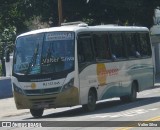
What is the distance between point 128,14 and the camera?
48406 mm

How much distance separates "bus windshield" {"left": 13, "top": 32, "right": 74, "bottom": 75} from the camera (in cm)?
2070

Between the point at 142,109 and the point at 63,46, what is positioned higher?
the point at 63,46

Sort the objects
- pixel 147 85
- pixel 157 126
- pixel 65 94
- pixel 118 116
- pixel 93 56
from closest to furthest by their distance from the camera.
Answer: pixel 157 126 < pixel 118 116 < pixel 65 94 < pixel 93 56 < pixel 147 85

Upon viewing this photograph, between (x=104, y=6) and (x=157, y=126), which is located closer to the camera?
(x=157, y=126)

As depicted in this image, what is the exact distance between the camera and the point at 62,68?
2066cm

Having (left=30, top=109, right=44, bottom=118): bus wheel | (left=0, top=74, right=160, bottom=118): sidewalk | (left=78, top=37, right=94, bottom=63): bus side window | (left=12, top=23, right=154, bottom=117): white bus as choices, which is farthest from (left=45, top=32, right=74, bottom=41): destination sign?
(left=0, top=74, right=160, bottom=118): sidewalk

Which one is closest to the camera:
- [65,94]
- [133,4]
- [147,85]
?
[65,94]

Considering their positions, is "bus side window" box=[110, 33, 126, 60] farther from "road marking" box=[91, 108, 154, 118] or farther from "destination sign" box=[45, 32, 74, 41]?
"road marking" box=[91, 108, 154, 118]

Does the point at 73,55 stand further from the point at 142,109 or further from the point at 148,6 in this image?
the point at 148,6

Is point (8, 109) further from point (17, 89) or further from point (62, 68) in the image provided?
point (62, 68)

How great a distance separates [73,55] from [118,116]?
2887 millimetres

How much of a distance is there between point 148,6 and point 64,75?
29.5 meters

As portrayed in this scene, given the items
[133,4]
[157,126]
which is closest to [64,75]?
[157,126]

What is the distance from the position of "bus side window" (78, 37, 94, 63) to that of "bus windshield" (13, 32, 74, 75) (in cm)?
39
